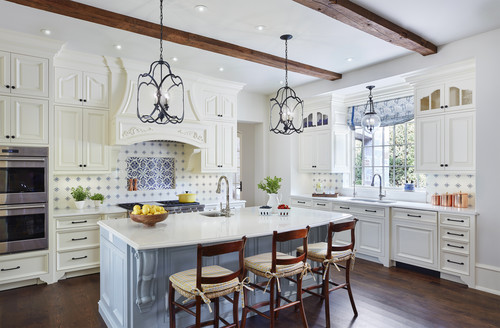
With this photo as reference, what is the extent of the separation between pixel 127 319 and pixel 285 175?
4525 millimetres

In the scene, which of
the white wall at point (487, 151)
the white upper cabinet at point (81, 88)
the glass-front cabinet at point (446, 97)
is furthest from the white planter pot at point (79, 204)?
the white wall at point (487, 151)

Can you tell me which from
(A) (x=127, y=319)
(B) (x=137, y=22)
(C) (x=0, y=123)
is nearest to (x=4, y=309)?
(A) (x=127, y=319)

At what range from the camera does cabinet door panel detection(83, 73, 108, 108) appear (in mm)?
4453

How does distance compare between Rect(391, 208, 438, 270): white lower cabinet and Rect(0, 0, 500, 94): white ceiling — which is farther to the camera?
Rect(391, 208, 438, 270): white lower cabinet

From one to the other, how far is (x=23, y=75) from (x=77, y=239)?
2.14 m

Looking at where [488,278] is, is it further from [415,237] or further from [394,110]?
[394,110]

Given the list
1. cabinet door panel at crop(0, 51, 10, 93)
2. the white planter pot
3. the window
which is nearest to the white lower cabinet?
the window

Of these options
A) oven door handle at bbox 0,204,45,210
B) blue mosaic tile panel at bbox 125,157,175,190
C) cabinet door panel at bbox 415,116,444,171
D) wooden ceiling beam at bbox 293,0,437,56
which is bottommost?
oven door handle at bbox 0,204,45,210

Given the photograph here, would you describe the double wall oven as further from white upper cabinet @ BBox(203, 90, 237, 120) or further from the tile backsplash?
white upper cabinet @ BBox(203, 90, 237, 120)

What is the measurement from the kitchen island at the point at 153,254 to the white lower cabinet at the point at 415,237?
192cm

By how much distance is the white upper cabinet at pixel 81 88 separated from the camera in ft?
14.0

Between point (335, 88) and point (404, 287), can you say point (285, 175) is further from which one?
point (404, 287)

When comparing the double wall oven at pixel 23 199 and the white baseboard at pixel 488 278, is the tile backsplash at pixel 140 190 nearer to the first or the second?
the double wall oven at pixel 23 199

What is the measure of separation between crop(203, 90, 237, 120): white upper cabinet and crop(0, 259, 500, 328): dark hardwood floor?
3083mm
